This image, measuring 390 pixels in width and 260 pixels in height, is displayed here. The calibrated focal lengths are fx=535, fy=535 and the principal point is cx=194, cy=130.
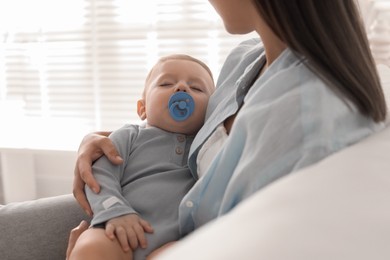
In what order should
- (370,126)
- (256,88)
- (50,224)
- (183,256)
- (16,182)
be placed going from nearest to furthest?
(183,256), (370,126), (256,88), (50,224), (16,182)

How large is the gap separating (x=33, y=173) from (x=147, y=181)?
4.72 ft

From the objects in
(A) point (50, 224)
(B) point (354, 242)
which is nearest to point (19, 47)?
(A) point (50, 224)

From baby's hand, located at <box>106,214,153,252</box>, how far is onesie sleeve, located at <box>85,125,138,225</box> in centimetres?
1

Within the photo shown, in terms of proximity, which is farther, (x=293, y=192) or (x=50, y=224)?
(x=50, y=224)

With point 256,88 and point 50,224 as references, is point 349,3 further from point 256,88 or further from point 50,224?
point 50,224

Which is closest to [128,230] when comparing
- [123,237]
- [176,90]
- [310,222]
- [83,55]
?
[123,237]

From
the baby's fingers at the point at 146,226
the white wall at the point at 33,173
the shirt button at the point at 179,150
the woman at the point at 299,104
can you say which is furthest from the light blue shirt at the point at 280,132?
the white wall at the point at 33,173

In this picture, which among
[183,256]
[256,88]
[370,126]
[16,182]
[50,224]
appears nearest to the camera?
[183,256]

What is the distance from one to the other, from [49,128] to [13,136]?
17 cm

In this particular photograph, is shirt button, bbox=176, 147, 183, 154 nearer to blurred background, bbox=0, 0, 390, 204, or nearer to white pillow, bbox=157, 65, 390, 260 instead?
white pillow, bbox=157, 65, 390, 260

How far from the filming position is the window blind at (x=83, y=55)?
218 centimetres

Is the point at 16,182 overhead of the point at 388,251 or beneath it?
beneath

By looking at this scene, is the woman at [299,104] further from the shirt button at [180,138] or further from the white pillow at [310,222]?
the shirt button at [180,138]

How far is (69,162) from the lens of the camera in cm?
249
